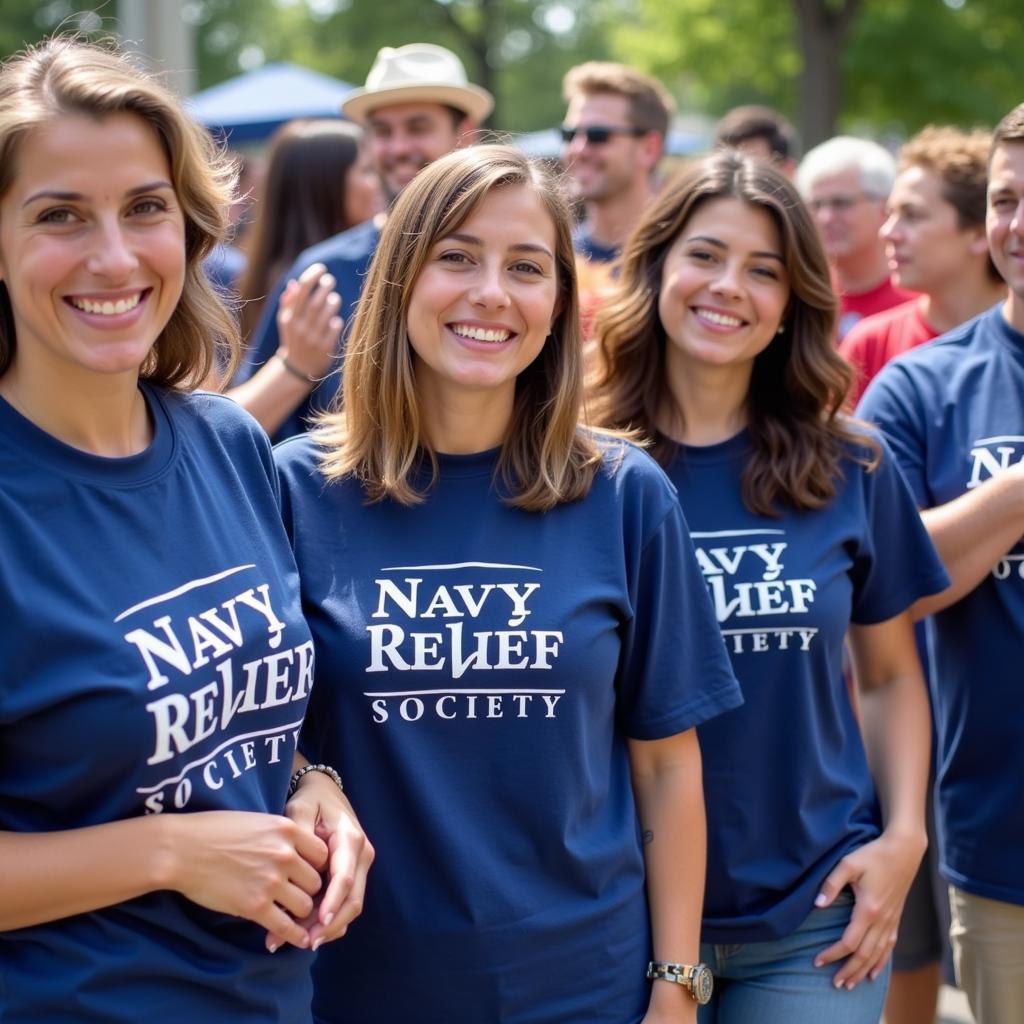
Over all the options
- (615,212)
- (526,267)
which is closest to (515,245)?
(526,267)

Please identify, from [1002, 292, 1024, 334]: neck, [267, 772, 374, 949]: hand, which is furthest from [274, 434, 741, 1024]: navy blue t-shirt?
[1002, 292, 1024, 334]: neck

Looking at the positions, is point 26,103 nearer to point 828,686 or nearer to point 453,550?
point 453,550

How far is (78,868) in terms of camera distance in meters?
1.95

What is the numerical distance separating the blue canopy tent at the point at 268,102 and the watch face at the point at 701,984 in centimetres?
972

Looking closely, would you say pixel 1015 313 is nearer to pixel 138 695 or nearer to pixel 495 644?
pixel 495 644

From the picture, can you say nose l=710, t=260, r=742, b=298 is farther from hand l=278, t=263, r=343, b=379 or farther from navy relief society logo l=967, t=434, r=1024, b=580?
hand l=278, t=263, r=343, b=379

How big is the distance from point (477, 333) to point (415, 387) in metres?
0.17

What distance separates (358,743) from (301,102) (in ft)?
34.6

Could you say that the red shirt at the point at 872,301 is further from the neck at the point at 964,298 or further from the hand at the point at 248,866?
the hand at the point at 248,866

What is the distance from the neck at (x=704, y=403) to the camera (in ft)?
10.5

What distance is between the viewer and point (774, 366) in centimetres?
334

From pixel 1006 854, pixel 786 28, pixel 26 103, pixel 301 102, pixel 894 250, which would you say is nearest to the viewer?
pixel 26 103

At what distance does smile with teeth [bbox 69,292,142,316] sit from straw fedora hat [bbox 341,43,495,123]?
3.37 meters

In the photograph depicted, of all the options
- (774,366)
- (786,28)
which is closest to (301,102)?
(774,366)
